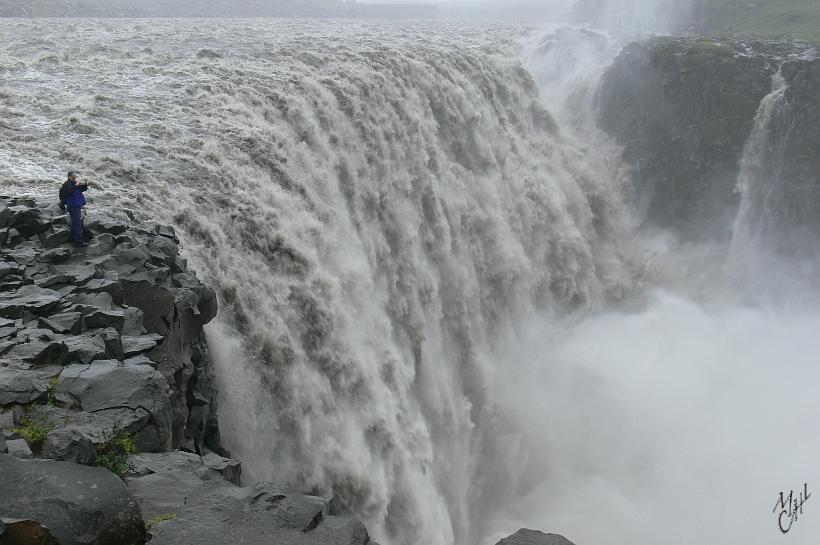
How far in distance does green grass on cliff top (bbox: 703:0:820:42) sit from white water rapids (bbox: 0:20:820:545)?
28.9m

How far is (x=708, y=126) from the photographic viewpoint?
37.3m

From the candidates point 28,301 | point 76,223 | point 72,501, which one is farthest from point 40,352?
point 76,223

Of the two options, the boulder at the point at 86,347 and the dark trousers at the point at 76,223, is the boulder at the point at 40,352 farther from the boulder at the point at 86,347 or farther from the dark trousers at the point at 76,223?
the dark trousers at the point at 76,223

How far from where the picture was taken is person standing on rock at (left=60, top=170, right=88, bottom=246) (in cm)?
1257

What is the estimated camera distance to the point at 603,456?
25.6 metres

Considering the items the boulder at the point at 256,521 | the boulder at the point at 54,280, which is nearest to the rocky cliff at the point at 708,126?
the boulder at the point at 54,280

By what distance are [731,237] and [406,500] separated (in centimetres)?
2677

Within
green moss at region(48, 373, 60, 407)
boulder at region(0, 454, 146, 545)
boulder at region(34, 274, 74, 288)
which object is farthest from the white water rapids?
boulder at region(0, 454, 146, 545)

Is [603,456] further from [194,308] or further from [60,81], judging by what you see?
[60,81]

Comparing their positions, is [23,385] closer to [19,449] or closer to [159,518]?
[19,449]

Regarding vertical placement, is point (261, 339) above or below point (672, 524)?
above

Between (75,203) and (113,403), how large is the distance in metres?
4.65

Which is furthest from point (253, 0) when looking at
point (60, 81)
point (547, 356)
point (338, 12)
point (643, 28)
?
point (547, 356)

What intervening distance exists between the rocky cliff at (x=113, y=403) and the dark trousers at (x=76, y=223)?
214 millimetres
